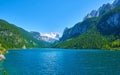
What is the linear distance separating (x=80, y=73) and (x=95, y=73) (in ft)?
16.9

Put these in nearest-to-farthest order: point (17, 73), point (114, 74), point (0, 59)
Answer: point (114, 74), point (17, 73), point (0, 59)

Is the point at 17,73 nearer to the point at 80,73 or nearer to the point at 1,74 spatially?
the point at 1,74

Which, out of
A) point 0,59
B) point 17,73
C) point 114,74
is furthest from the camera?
point 0,59

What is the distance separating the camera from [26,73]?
94125 mm

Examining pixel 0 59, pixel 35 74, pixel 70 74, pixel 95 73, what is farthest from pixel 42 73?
pixel 0 59

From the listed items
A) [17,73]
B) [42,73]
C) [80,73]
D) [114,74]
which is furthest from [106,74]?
[17,73]

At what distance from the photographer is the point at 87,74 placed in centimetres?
9056

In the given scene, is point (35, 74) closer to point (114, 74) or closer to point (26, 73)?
point (26, 73)

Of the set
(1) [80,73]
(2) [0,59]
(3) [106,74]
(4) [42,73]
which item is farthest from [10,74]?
(2) [0,59]

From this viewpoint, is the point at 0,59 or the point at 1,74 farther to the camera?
the point at 0,59

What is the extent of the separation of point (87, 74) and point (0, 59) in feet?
263

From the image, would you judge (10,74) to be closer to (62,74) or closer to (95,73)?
(62,74)

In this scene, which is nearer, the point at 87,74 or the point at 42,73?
the point at 87,74

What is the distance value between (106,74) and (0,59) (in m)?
84.6
